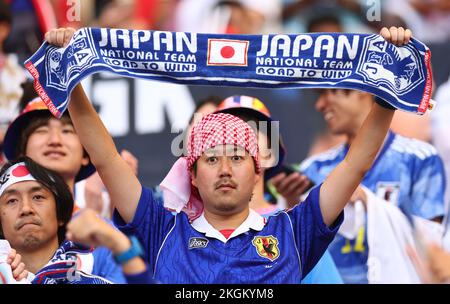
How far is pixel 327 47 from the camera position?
4062mm

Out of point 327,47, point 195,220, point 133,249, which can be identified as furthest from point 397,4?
point 133,249

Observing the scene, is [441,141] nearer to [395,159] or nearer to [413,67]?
[395,159]

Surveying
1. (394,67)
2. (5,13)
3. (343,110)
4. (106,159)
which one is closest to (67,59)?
(106,159)

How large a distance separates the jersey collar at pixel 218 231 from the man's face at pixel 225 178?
0.05 m

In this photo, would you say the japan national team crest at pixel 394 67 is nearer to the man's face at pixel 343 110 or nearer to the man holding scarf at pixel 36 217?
the man holding scarf at pixel 36 217

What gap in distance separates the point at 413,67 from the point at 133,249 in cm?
131

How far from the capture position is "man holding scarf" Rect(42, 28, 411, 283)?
12.5ft

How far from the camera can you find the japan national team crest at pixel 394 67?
3.94 meters

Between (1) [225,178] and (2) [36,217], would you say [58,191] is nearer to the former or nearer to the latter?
(2) [36,217]

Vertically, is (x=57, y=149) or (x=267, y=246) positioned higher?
(x=57, y=149)

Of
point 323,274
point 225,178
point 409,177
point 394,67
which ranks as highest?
point 394,67

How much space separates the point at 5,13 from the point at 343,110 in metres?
2.18

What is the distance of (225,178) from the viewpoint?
3.82 meters

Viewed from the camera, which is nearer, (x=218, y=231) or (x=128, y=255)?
(x=128, y=255)
